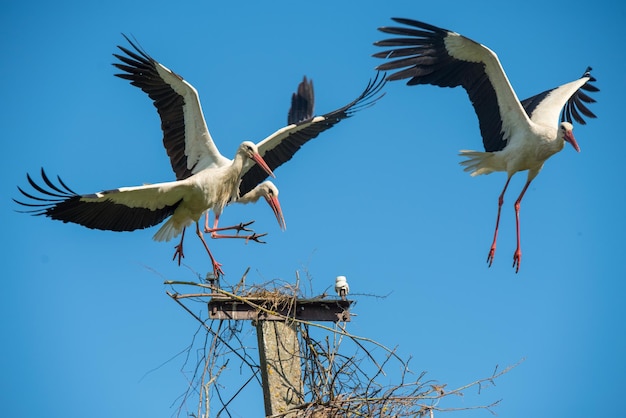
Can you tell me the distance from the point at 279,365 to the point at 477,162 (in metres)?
3.55

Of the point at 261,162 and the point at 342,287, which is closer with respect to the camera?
the point at 342,287

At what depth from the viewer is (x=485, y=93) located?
26.2ft

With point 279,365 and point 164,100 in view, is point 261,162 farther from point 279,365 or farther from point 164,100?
point 279,365

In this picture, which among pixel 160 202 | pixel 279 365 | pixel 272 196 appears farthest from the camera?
pixel 272 196

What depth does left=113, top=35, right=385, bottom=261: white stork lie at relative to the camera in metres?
7.64

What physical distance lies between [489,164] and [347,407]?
376 cm

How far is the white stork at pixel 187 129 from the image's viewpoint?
25.1 feet

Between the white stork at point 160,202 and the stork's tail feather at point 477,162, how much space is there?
1.66m

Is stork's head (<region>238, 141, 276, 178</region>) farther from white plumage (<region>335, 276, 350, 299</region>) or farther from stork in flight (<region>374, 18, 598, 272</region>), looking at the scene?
white plumage (<region>335, 276, 350, 299</region>)

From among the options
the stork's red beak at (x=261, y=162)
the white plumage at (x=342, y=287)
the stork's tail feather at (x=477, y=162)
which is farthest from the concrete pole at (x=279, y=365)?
the stork's tail feather at (x=477, y=162)

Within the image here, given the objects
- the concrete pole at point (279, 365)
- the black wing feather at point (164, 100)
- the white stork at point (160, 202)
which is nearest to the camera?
the concrete pole at point (279, 365)

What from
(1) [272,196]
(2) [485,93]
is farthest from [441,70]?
(1) [272,196]

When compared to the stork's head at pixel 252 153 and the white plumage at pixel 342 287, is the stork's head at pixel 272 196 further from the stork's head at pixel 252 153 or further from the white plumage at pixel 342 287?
the white plumage at pixel 342 287

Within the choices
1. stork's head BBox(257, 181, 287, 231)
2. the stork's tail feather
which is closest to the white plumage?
the stork's tail feather
